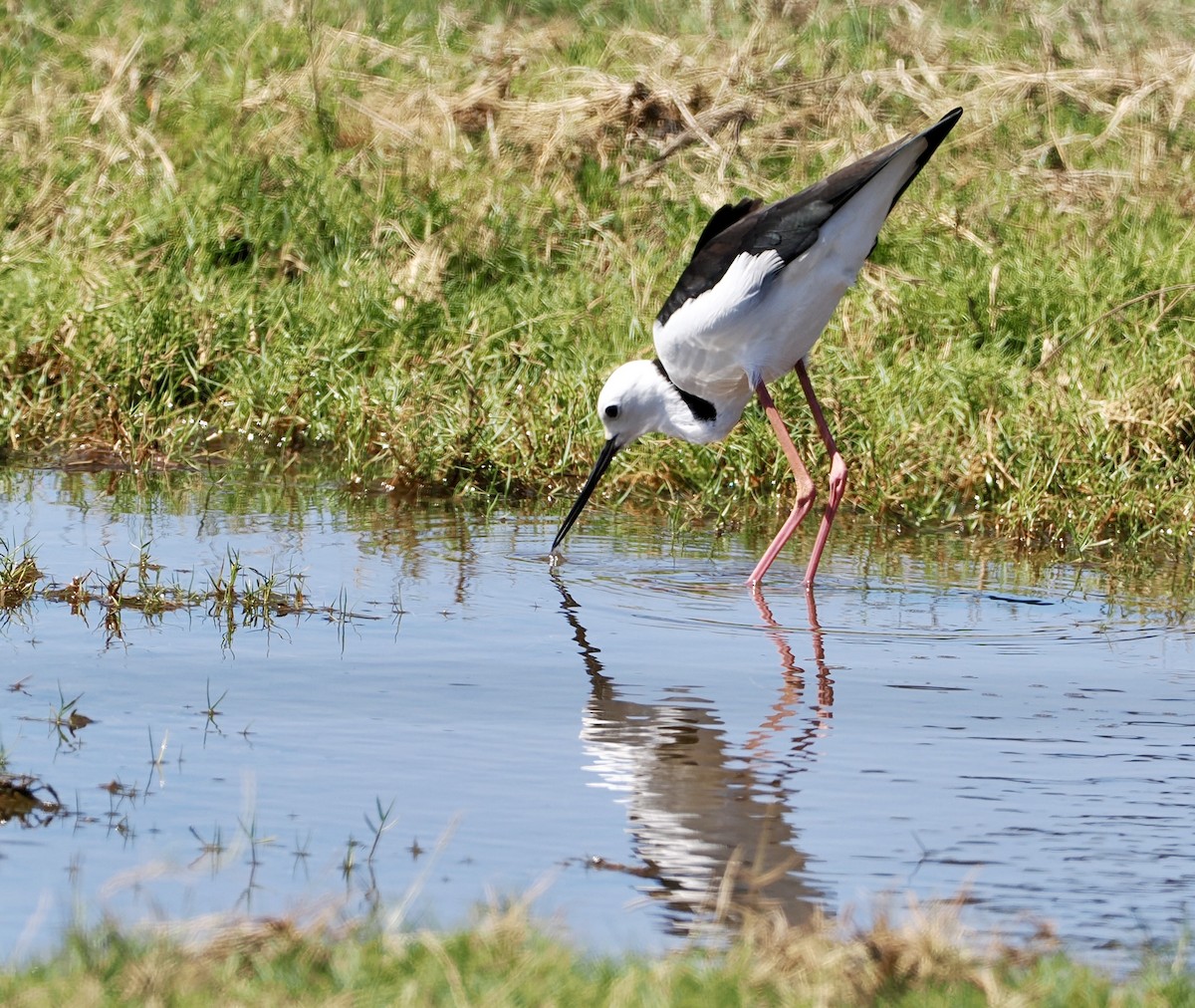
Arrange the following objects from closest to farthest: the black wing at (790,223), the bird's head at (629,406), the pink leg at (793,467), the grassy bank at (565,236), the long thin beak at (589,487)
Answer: the black wing at (790,223), the long thin beak at (589,487), the pink leg at (793,467), the bird's head at (629,406), the grassy bank at (565,236)

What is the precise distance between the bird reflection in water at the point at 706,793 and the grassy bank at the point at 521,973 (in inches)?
11.5

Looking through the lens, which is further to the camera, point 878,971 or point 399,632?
point 399,632

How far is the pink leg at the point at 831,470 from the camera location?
6707mm

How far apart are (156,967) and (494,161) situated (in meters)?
7.93

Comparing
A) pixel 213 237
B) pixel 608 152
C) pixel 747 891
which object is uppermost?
pixel 608 152

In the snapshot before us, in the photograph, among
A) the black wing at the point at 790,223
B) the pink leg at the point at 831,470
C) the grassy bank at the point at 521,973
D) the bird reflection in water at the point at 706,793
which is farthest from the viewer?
the pink leg at the point at 831,470

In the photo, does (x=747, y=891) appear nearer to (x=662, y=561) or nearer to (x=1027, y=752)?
(x=1027, y=752)

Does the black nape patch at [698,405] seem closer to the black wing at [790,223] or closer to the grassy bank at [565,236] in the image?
the black wing at [790,223]

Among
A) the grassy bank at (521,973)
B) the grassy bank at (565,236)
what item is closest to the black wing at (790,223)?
the grassy bank at (565,236)

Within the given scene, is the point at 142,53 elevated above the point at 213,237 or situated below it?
above

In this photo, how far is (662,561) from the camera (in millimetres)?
6699

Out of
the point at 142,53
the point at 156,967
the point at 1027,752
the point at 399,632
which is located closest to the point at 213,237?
the point at 142,53

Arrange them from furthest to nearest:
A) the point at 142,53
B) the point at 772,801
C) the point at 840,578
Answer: the point at 142,53, the point at 840,578, the point at 772,801

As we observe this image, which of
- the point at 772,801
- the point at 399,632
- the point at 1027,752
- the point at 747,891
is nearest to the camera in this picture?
the point at 747,891
